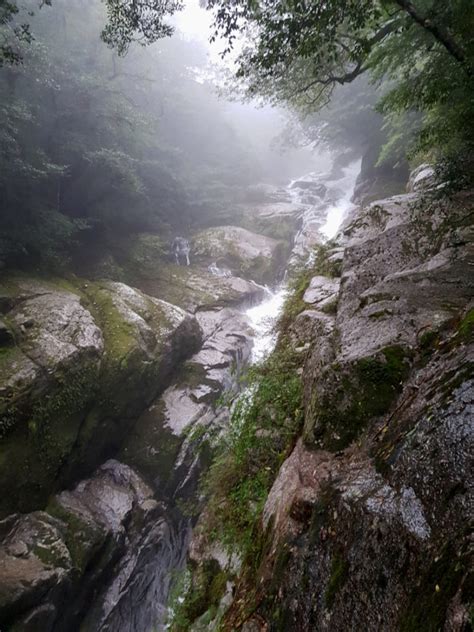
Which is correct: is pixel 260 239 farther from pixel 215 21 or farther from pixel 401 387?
pixel 401 387

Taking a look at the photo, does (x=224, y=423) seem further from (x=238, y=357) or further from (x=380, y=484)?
(x=380, y=484)

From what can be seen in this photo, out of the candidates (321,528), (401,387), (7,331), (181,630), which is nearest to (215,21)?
(401,387)

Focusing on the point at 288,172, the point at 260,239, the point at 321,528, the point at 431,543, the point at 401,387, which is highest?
the point at 288,172

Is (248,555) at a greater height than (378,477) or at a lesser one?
lesser

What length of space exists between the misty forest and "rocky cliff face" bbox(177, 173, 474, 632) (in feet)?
0.04

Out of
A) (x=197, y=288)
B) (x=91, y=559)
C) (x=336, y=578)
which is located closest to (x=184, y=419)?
(x=91, y=559)

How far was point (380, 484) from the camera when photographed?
2000 millimetres

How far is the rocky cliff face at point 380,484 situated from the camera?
5.09 feet

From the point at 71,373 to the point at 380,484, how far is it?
24.2 feet

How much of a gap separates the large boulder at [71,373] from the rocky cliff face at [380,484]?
4671 millimetres

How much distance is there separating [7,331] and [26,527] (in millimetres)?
3999

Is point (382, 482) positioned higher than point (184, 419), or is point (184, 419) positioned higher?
point (382, 482)

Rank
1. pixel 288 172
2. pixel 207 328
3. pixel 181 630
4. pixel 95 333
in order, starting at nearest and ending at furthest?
pixel 181 630 < pixel 95 333 < pixel 207 328 < pixel 288 172

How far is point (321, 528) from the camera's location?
213cm
